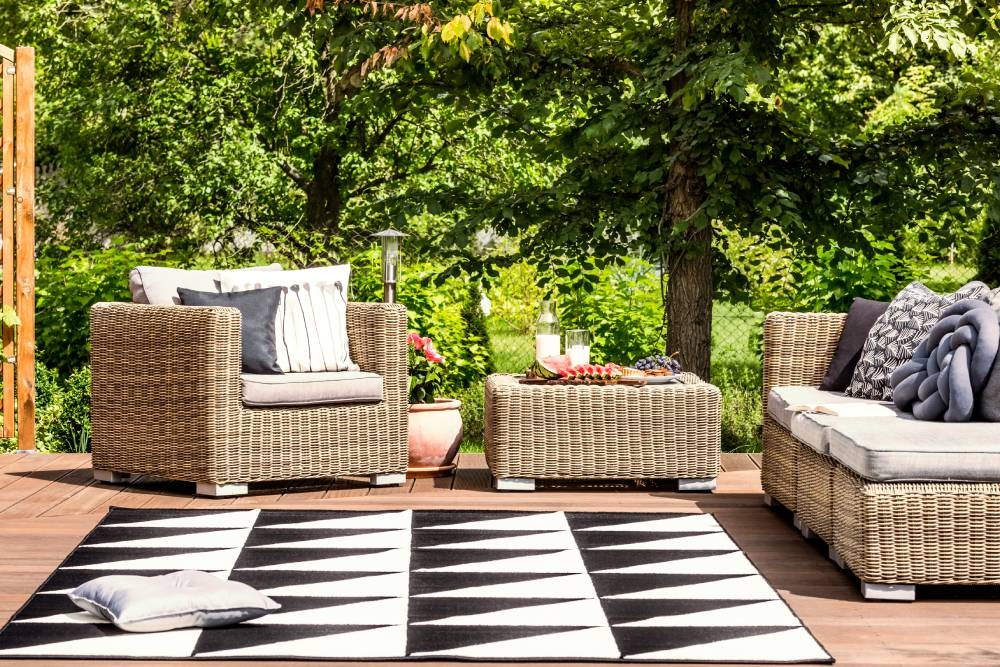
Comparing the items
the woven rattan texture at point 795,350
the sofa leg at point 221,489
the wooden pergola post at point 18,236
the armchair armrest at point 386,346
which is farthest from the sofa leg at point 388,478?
the wooden pergola post at point 18,236

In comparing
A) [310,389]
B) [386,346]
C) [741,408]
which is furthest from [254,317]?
[741,408]

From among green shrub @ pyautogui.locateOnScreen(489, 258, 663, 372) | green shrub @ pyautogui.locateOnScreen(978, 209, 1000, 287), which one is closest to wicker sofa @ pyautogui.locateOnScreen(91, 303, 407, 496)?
green shrub @ pyautogui.locateOnScreen(489, 258, 663, 372)

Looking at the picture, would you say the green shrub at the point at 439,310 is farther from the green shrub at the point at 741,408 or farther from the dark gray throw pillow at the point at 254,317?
the dark gray throw pillow at the point at 254,317

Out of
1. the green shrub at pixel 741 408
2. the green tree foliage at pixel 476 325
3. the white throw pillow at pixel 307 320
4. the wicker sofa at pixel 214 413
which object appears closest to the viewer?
the wicker sofa at pixel 214 413

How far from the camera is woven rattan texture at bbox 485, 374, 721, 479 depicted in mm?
5074

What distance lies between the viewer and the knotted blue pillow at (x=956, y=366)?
12.5ft

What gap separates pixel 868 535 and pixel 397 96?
403 cm

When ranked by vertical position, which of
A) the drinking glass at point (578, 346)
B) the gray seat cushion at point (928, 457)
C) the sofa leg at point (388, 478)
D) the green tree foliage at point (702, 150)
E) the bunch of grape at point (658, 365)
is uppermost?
the green tree foliage at point (702, 150)

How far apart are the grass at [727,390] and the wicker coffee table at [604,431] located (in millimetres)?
1457

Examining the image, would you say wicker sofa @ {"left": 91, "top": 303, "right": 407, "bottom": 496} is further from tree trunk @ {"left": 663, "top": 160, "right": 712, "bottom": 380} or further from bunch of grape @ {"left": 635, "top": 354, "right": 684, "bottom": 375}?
tree trunk @ {"left": 663, "top": 160, "right": 712, "bottom": 380}

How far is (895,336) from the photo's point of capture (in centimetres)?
456

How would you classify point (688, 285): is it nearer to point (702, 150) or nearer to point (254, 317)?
point (702, 150)

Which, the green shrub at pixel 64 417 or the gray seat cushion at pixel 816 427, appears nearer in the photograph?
the gray seat cushion at pixel 816 427

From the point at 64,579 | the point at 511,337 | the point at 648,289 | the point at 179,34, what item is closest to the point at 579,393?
the point at 64,579
